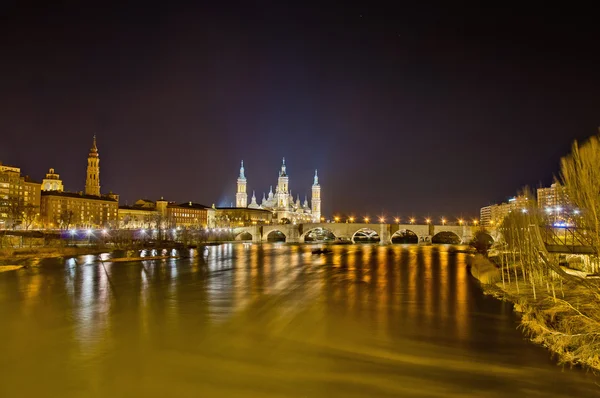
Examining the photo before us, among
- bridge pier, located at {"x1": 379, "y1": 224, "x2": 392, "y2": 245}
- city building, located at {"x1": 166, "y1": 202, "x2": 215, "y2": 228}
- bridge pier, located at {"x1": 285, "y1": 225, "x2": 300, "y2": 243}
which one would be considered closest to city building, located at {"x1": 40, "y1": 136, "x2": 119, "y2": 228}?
city building, located at {"x1": 166, "y1": 202, "x2": 215, "y2": 228}

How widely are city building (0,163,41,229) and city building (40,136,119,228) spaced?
2.71 m

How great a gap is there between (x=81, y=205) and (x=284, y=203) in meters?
73.3

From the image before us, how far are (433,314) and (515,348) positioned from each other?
195 inches

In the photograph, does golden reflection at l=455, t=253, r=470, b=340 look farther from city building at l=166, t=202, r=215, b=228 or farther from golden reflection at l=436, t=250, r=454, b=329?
city building at l=166, t=202, r=215, b=228

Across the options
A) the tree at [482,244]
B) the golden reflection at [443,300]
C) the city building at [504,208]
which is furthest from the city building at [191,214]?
the golden reflection at [443,300]

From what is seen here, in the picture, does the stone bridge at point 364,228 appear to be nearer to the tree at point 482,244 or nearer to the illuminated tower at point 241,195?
the tree at point 482,244

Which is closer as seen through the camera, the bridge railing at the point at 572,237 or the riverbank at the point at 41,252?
the bridge railing at the point at 572,237

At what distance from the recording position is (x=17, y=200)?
244 feet

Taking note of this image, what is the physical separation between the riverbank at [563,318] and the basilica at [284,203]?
130242mm

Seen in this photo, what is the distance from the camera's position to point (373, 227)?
78312 millimetres

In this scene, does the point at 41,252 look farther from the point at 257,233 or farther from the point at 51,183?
the point at 51,183

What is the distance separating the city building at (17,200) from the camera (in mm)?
70688

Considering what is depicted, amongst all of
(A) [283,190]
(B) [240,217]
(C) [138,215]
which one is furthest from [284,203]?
(C) [138,215]

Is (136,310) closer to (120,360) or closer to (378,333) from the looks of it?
(120,360)
